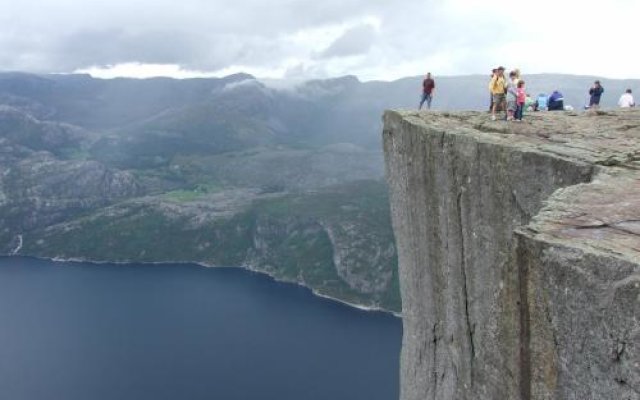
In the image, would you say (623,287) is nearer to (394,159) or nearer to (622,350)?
(622,350)

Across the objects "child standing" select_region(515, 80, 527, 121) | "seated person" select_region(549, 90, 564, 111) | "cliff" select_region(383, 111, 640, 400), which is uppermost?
"child standing" select_region(515, 80, 527, 121)

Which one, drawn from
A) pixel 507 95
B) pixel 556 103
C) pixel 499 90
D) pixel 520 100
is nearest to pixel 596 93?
pixel 556 103

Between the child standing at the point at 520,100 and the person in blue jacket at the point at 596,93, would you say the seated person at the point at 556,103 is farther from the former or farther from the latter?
the child standing at the point at 520,100

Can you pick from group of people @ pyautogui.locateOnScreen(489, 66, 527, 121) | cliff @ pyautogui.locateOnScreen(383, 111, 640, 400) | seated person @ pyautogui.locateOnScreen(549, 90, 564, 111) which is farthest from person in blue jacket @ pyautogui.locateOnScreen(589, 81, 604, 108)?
group of people @ pyautogui.locateOnScreen(489, 66, 527, 121)

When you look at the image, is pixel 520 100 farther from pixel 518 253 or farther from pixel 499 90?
pixel 518 253

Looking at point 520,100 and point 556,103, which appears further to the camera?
point 556,103

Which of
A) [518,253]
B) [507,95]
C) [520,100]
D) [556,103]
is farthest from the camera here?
→ [556,103]

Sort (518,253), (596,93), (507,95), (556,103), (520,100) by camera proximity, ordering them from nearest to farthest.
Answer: (518,253) → (520,100) → (507,95) → (556,103) → (596,93)

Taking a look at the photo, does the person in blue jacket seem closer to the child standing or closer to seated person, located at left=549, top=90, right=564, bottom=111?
seated person, located at left=549, top=90, right=564, bottom=111
